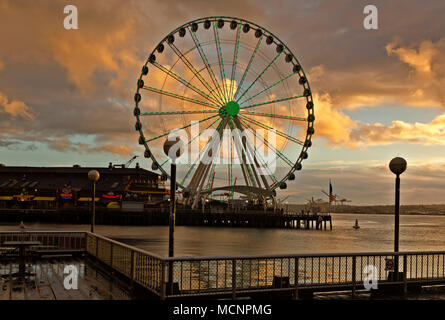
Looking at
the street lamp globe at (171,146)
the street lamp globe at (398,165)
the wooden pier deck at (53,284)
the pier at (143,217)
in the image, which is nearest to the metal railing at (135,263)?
the wooden pier deck at (53,284)

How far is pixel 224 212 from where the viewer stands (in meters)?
95.1

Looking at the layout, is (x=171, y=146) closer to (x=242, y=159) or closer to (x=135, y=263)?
(x=135, y=263)

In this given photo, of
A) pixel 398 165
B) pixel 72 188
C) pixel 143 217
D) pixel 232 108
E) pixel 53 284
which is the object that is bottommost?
pixel 143 217

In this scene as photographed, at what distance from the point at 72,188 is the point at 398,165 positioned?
3756 inches

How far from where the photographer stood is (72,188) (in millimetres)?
102562

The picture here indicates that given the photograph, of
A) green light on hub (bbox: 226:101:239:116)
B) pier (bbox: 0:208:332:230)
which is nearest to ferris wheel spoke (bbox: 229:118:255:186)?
green light on hub (bbox: 226:101:239:116)

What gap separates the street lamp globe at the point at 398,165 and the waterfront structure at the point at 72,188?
281 feet

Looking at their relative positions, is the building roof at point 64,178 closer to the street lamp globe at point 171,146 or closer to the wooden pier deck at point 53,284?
the wooden pier deck at point 53,284

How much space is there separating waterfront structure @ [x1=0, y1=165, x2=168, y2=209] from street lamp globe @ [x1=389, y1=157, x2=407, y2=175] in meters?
85.5

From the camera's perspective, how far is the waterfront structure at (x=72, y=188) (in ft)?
328

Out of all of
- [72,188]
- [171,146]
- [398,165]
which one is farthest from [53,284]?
[72,188]

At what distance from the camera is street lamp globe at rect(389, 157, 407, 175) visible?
1370 centimetres

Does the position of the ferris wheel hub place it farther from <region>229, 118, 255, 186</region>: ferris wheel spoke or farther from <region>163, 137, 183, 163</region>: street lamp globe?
<region>163, 137, 183, 163</region>: street lamp globe

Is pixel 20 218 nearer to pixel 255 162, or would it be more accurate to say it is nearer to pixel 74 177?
pixel 74 177
